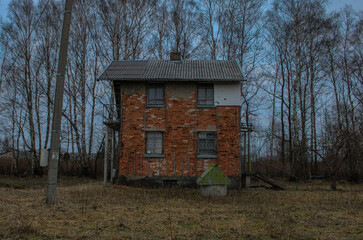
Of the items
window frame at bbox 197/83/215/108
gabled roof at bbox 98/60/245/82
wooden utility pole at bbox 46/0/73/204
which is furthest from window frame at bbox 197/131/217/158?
wooden utility pole at bbox 46/0/73/204

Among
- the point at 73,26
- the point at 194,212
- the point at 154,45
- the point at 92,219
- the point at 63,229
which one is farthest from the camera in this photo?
the point at 154,45

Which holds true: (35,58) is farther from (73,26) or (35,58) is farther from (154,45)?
(154,45)

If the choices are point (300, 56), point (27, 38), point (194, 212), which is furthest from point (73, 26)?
point (194, 212)

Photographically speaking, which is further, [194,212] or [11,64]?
[11,64]

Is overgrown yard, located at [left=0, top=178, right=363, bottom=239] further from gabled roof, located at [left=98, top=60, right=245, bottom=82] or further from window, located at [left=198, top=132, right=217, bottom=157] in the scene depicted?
gabled roof, located at [left=98, top=60, right=245, bottom=82]

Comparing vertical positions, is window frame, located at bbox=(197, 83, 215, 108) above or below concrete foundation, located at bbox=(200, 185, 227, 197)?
above

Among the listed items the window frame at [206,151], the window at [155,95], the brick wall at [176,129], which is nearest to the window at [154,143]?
the brick wall at [176,129]

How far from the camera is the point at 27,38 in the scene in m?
22.3

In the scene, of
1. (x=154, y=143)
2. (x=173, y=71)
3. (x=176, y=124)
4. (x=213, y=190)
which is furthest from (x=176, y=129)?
(x=213, y=190)

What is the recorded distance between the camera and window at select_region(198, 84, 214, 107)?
619 inches

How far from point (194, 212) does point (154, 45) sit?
1847 centimetres

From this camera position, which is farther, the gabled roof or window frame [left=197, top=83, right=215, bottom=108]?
window frame [left=197, top=83, right=215, bottom=108]

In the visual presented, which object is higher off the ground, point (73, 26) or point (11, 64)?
point (73, 26)

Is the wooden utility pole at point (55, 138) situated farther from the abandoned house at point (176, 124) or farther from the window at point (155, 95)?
the window at point (155, 95)
